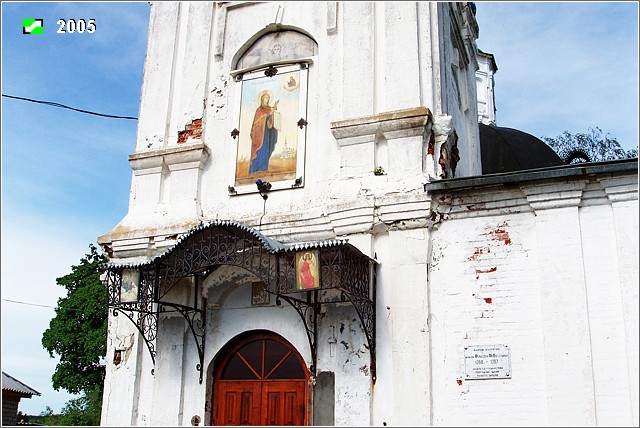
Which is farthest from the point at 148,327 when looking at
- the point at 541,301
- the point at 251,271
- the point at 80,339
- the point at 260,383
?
the point at 80,339

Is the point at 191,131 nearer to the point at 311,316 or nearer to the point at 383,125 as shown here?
the point at 383,125

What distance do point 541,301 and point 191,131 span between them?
540 centimetres

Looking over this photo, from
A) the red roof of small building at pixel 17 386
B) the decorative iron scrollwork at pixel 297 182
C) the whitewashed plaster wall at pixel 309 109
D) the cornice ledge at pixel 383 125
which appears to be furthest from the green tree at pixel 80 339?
the cornice ledge at pixel 383 125

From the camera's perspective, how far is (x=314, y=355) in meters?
8.64

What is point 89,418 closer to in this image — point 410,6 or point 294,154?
point 294,154

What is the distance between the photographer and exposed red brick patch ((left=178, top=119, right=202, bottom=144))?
10383 mm

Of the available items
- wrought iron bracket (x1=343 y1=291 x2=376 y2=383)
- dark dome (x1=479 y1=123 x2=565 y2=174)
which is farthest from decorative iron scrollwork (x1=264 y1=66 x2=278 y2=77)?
dark dome (x1=479 y1=123 x2=565 y2=174)

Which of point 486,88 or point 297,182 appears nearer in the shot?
point 297,182

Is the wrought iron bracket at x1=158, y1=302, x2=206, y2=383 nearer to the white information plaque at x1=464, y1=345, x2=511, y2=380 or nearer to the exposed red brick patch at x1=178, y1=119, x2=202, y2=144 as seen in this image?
the exposed red brick patch at x1=178, y1=119, x2=202, y2=144

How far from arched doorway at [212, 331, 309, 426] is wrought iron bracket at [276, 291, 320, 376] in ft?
0.91

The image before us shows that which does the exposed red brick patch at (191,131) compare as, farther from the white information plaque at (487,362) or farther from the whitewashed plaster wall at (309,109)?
the white information plaque at (487,362)

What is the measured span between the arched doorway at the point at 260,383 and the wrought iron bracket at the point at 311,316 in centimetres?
28

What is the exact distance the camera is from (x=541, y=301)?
7812mm

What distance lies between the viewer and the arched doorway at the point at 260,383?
8.75 m
